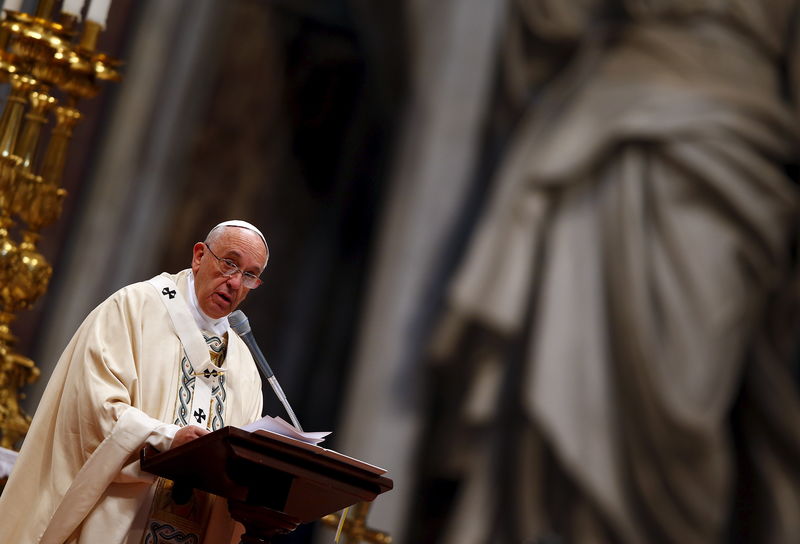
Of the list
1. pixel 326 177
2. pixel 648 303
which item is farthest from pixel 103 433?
pixel 326 177

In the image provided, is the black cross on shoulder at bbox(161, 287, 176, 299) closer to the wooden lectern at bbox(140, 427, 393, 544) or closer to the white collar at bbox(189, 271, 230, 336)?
the white collar at bbox(189, 271, 230, 336)

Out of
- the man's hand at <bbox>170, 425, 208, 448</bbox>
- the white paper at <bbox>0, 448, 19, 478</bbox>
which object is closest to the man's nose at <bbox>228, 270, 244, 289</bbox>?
the man's hand at <bbox>170, 425, 208, 448</bbox>

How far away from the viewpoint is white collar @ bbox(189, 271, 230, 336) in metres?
2.23

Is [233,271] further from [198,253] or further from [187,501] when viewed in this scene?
[187,501]

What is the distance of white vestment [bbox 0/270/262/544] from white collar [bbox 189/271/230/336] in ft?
0.21

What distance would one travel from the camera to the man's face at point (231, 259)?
214cm

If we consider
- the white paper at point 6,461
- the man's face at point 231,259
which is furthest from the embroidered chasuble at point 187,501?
the white paper at point 6,461

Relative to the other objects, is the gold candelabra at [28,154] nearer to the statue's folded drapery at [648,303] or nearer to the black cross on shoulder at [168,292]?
the black cross on shoulder at [168,292]

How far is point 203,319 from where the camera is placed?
7.34 feet

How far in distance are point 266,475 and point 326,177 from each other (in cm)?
413

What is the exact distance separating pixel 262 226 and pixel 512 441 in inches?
64.7

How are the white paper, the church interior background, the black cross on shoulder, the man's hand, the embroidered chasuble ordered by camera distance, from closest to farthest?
the man's hand
the embroidered chasuble
the black cross on shoulder
the white paper
the church interior background

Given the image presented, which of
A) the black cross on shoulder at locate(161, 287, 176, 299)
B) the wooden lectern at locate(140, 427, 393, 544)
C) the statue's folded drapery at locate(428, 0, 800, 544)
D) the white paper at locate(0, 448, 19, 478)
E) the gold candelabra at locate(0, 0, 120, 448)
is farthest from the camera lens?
the statue's folded drapery at locate(428, 0, 800, 544)

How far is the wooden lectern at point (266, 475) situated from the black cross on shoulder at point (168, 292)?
0.35m
